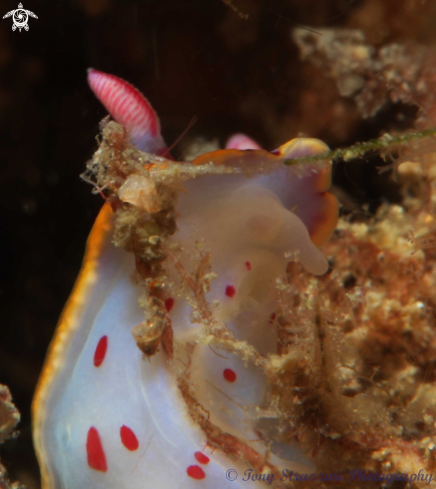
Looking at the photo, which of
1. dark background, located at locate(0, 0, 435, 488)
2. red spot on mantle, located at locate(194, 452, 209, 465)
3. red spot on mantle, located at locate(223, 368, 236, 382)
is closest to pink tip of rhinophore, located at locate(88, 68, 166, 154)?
dark background, located at locate(0, 0, 435, 488)

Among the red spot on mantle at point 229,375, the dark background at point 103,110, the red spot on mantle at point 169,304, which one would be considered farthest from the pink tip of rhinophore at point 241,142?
the red spot on mantle at point 229,375

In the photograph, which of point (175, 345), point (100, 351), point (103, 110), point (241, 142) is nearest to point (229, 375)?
point (175, 345)

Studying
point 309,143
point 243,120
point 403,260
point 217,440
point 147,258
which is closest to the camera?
point 147,258

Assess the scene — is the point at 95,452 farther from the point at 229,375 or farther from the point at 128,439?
the point at 229,375

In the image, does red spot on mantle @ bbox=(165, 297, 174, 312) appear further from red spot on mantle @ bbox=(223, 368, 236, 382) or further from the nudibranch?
red spot on mantle @ bbox=(223, 368, 236, 382)

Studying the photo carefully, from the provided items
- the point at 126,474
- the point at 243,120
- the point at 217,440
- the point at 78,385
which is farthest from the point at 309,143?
the point at 126,474

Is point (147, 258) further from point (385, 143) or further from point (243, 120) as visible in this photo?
point (243, 120)

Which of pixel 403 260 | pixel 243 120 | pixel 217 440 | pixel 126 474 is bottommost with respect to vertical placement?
pixel 126 474

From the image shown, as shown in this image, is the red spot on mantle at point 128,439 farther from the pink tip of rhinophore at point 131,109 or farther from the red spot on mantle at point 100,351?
the pink tip of rhinophore at point 131,109
